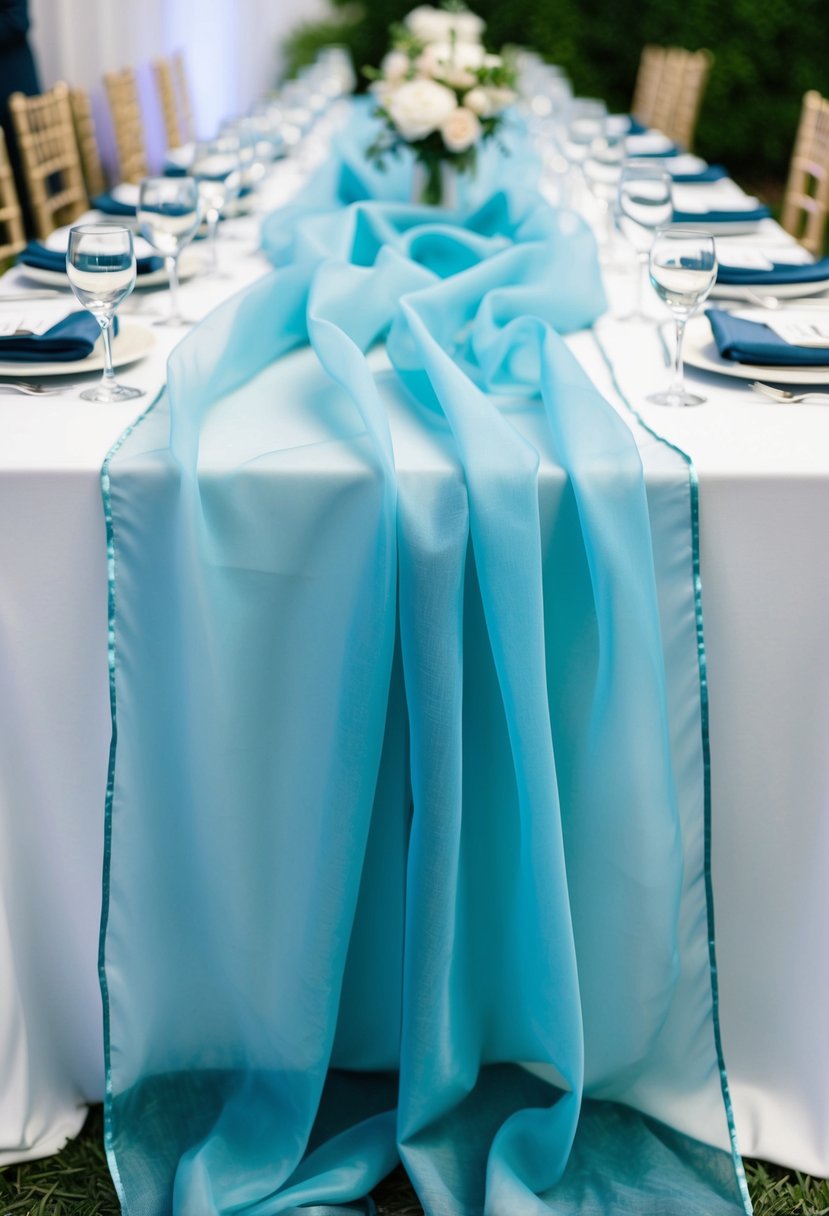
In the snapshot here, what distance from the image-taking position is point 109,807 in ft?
4.61

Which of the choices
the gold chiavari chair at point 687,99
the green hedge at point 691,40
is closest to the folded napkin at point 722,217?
the gold chiavari chair at point 687,99

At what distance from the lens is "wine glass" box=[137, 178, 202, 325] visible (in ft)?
6.08

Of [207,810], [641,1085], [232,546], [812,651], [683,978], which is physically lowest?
[641,1085]

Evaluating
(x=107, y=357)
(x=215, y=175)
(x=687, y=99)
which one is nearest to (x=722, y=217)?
(x=215, y=175)

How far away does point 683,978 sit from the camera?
57.9 inches

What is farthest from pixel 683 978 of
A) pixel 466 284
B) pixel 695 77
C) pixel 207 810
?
pixel 695 77

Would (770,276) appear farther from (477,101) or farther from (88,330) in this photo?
(88,330)

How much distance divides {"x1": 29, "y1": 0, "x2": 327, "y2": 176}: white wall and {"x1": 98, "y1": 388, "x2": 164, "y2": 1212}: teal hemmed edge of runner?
275 inches

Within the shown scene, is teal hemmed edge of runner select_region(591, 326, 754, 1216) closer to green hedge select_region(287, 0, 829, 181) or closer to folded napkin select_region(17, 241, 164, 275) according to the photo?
folded napkin select_region(17, 241, 164, 275)

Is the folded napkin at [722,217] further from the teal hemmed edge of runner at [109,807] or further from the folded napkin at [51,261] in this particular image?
the teal hemmed edge of runner at [109,807]

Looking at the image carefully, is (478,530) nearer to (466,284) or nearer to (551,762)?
(551,762)

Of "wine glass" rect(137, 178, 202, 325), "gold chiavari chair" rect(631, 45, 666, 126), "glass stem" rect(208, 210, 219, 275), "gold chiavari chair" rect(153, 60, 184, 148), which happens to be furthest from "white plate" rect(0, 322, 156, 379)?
"gold chiavari chair" rect(631, 45, 666, 126)

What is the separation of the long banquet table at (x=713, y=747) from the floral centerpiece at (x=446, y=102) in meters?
0.96

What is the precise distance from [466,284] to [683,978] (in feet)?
2.96
